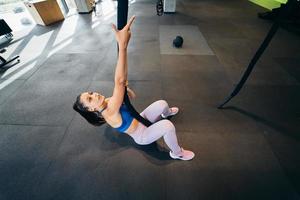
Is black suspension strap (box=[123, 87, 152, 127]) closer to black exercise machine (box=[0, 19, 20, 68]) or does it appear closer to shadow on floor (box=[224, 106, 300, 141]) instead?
shadow on floor (box=[224, 106, 300, 141])

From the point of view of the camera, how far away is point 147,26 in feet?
17.3

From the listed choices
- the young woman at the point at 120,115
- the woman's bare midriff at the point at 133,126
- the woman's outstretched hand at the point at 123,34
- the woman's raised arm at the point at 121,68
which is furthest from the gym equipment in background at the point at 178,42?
the woman's outstretched hand at the point at 123,34

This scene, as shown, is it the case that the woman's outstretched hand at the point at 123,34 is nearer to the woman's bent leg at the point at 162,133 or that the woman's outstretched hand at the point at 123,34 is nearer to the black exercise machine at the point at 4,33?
the woman's bent leg at the point at 162,133

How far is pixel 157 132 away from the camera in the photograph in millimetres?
1563

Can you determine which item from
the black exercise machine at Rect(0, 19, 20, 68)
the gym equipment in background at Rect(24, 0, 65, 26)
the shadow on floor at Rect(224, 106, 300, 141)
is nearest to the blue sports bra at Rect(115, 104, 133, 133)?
the shadow on floor at Rect(224, 106, 300, 141)

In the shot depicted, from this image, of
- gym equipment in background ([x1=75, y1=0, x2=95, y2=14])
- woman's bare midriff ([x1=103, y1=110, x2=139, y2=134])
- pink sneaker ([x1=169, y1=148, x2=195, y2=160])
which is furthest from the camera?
gym equipment in background ([x1=75, y1=0, x2=95, y2=14])

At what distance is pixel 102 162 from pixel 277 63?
3.89 metres

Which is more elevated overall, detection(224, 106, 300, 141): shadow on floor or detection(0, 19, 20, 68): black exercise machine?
detection(0, 19, 20, 68): black exercise machine

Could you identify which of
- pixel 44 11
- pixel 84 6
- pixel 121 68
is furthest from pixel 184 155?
pixel 84 6

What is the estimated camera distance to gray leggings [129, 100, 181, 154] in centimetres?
154

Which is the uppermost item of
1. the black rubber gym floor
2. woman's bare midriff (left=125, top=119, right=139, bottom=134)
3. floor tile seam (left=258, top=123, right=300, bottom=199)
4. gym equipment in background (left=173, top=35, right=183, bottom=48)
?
woman's bare midriff (left=125, top=119, right=139, bottom=134)

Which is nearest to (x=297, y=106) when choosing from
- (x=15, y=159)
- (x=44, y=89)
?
(x=15, y=159)

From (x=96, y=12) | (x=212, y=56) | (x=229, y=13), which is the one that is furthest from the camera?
(x=96, y=12)

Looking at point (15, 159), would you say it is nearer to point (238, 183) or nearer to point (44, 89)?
point (44, 89)
